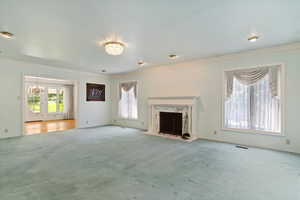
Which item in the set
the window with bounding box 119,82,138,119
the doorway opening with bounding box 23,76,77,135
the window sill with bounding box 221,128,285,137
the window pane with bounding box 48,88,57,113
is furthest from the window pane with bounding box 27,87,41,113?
Answer: the window sill with bounding box 221,128,285,137

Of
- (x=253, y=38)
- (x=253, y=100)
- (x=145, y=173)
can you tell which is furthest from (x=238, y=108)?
(x=145, y=173)

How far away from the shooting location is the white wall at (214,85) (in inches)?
140

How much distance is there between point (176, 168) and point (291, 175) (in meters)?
1.87

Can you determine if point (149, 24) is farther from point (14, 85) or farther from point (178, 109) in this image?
point (14, 85)

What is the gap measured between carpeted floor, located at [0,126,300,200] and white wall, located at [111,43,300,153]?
52 centimetres

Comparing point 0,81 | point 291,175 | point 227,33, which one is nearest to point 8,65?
point 0,81

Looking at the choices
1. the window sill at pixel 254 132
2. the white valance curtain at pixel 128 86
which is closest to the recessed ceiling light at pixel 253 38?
the window sill at pixel 254 132

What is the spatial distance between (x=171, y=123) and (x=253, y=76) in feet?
9.24

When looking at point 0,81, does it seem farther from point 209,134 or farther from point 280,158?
point 280,158

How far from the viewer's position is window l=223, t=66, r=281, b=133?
12.4 feet

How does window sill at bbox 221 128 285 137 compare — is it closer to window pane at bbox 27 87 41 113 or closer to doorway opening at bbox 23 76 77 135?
doorway opening at bbox 23 76 77 135

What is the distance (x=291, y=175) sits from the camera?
2459 mm

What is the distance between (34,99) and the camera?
891cm

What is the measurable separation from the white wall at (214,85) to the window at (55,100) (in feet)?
18.4
